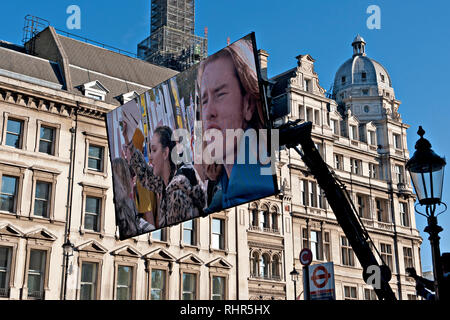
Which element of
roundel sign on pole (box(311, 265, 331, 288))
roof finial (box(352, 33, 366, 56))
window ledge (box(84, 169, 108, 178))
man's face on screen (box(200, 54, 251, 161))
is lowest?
roundel sign on pole (box(311, 265, 331, 288))

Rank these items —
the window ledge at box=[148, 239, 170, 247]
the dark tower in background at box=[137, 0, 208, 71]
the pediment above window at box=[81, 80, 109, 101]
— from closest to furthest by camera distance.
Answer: the window ledge at box=[148, 239, 170, 247]
the pediment above window at box=[81, 80, 109, 101]
the dark tower in background at box=[137, 0, 208, 71]

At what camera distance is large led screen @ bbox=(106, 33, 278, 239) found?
62.0ft

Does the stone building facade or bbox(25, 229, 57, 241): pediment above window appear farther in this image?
the stone building facade

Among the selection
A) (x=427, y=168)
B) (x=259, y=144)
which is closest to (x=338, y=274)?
(x=259, y=144)

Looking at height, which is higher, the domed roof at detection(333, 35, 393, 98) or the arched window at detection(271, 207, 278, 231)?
the domed roof at detection(333, 35, 393, 98)

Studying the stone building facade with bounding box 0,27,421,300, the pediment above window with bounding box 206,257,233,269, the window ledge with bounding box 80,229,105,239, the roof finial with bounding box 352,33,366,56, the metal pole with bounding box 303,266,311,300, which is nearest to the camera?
the metal pole with bounding box 303,266,311,300

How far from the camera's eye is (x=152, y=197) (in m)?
22.8

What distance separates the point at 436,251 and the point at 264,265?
3359cm

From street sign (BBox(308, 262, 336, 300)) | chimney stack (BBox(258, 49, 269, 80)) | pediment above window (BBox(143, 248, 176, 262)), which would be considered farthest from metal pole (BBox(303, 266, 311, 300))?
chimney stack (BBox(258, 49, 269, 80))

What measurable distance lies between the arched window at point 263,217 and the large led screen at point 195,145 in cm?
1931

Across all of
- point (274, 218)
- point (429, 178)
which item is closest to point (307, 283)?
point (429, 178)

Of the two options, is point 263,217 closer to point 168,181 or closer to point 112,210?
point 112,210

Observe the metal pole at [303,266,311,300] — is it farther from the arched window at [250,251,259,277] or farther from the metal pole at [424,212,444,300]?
the arched window at [250,251,259,277]

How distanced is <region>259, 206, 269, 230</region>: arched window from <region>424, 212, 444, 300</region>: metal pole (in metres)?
33.3
